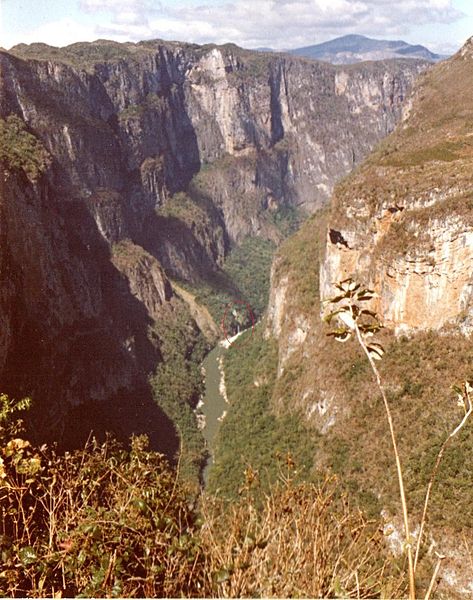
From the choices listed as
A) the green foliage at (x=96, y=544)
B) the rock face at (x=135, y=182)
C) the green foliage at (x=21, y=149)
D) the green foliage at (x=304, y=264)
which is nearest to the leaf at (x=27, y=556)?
the green foliage at (x=96, y=544)

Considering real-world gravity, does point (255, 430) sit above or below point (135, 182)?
below

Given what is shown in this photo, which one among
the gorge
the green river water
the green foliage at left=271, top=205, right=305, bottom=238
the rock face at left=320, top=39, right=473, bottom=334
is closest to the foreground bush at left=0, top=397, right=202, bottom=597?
the gorge

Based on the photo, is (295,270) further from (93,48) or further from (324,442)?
(93,48)

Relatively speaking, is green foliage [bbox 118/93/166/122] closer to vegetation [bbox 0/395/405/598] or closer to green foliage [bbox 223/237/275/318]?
green foliage [bbox 223/237/275/318]

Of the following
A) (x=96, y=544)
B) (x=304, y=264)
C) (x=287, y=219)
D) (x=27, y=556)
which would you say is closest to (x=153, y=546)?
(x=96, y=544)

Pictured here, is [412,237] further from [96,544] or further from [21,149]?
[21,149]

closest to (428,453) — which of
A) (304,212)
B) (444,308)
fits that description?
(444,308)
